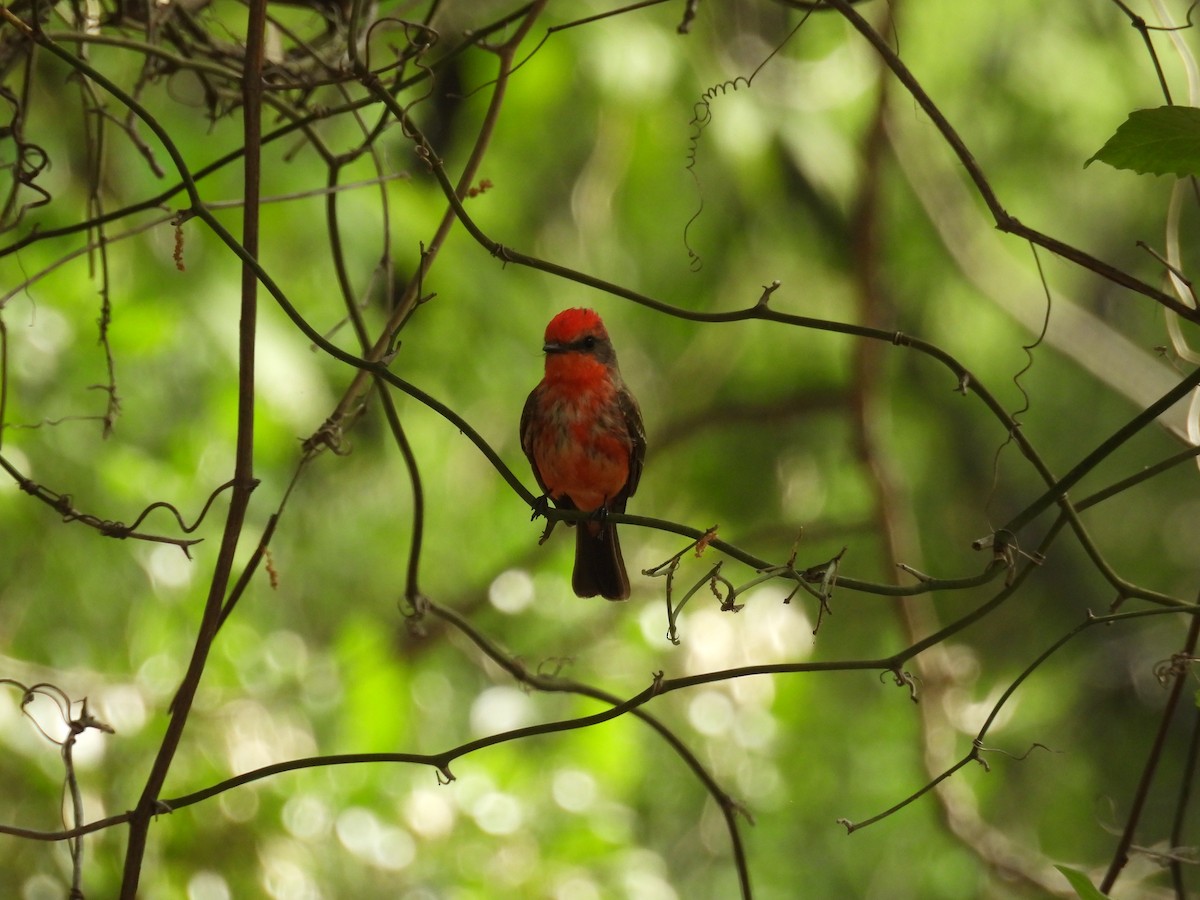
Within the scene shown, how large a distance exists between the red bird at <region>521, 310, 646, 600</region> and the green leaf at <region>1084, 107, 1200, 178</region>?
7.18 ft

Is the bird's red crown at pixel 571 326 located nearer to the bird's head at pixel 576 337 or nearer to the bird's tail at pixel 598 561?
the bird's head at pixel 576 337

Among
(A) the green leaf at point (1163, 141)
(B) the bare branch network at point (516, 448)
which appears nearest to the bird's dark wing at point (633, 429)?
(B) the bare branch network at point (516, 448)

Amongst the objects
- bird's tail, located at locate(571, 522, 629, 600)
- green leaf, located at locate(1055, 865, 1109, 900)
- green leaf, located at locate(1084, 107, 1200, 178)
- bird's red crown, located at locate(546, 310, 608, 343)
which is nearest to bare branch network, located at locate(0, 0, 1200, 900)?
bird's red crown, located at locate(546, 310, 608, 343)

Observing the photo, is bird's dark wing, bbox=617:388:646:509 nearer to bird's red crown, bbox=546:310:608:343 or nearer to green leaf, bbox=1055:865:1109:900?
bird's red crown, bbox=546:310:608:343

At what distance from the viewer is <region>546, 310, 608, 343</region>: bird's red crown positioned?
3.90 m

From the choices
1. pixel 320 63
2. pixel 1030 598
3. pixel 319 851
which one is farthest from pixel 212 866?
pixel 1030 598

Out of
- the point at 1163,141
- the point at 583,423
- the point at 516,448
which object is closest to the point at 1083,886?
the point at 1163,141

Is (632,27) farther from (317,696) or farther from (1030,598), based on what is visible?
(1030,598)

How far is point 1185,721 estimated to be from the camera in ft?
21.5

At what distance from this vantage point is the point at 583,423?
12.9 feet

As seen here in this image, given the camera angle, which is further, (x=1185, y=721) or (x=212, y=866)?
(x=1185, y=721)

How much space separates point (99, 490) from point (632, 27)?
2.56 m

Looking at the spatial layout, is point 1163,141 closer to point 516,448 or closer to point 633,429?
point 633,429

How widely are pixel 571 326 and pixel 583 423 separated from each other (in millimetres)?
282
